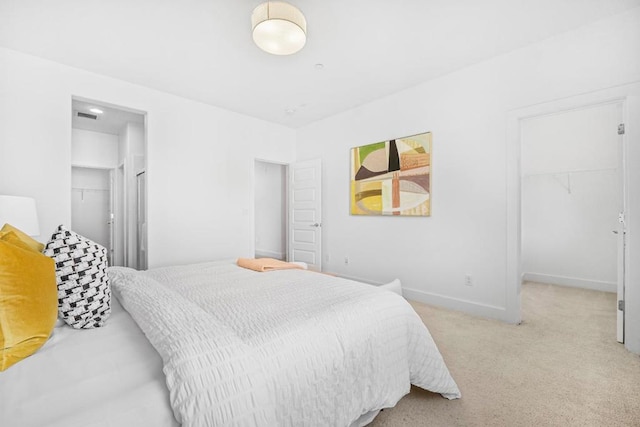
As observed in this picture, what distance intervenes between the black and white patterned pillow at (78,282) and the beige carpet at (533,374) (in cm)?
145

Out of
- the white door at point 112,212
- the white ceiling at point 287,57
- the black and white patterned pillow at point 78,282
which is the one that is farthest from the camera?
the white door at point 112,212

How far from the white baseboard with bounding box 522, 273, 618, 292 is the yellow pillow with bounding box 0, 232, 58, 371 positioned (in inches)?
212

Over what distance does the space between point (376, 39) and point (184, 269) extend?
258cm

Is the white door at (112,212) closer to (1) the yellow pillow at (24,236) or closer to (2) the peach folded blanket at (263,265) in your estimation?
(2) the peach folded blanket at (263,265)

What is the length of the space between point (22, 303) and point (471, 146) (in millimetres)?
3484

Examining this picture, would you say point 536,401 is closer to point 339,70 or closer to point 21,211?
point 339,70

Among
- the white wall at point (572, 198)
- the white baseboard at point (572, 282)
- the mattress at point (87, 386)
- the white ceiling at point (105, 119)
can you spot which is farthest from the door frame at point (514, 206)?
the white ceiling at point (105, 119)

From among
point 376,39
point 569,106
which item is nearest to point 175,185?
point 376,39

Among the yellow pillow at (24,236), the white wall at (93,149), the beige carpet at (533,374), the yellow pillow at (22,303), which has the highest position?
the white wall at (93,149)

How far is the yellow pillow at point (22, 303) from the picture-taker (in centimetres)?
89

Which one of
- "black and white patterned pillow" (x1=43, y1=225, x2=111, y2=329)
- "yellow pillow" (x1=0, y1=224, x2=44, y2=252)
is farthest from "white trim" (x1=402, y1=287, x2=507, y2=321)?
→ "yellow pillow" (x1=0, y1=224, x2=44, y2=252)

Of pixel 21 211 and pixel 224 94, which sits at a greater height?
pixel 224 94

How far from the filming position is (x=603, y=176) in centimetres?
379

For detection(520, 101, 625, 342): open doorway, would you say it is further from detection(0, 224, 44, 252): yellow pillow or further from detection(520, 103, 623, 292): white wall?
detection(0, 224, 44, 252): yellow pillow
